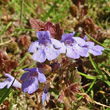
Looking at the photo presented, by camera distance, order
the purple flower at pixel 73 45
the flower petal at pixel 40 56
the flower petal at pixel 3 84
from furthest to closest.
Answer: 1. the flower petal at pixel 3 84
2. the purple flower at pixel 73 45
3. the flower petal at pixel 40 56

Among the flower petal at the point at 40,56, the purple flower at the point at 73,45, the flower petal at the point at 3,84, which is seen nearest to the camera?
the flower petal at the point at 40,56

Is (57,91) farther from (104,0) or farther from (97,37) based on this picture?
(104,0)

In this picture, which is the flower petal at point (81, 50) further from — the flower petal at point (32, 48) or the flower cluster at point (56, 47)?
the flower petal at point (32, 48)

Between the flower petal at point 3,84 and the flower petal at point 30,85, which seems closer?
the flower petal at point 30,85

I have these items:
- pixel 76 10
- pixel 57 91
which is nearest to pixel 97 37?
pixel 76 10

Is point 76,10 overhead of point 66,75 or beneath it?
overhead

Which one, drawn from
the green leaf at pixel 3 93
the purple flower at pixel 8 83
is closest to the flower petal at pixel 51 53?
the green leaf at pixel 3 93
